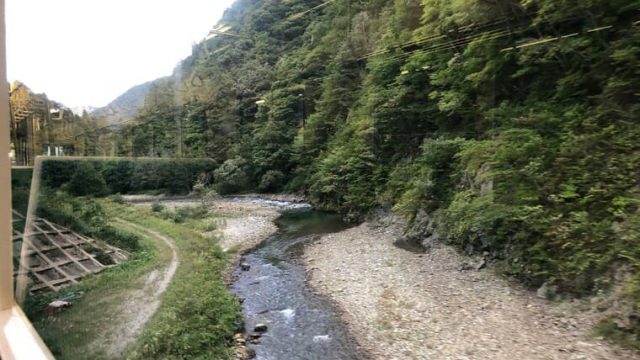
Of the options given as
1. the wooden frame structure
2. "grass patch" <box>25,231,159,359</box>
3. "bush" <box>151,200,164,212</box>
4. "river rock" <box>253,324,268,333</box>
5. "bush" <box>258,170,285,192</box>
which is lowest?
"river rock" <box>253,324,268,333</box>

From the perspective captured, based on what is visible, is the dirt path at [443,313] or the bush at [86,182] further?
the bush at [86,182]

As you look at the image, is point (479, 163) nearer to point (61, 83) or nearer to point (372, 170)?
point (372, 170)

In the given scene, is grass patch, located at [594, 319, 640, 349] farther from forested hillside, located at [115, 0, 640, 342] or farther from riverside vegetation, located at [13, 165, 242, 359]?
riverside vegetation, located at [13, 165, 242, 359]

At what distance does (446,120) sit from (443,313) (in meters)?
0.83

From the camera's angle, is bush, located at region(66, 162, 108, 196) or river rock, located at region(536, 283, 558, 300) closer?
river rock, located at region(536, 283, 558, 300)

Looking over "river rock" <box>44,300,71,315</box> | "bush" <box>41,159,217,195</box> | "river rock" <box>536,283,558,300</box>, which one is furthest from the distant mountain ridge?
"river rock" <box>536,283,558,300</box>

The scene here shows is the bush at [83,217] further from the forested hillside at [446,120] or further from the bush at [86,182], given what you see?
the forested hillside at [446,120]

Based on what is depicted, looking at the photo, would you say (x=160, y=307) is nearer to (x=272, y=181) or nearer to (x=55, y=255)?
(x=55, y=255)

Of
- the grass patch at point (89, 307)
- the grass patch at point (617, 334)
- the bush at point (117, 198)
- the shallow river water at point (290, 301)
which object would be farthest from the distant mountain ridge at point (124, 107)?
the grass patch at point (617, 334)

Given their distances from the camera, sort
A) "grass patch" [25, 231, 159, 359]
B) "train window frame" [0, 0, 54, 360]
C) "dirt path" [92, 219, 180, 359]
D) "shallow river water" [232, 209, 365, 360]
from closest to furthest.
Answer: "train window frame" [0, 0, 54, 360]
"grass patch" [25, 231, 159, 359]
"dirt path" [92, 219, 180, 359]
"shallow river water" [232, 209, 365, 360]

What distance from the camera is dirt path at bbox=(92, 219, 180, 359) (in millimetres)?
1764

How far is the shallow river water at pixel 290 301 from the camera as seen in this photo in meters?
2.16

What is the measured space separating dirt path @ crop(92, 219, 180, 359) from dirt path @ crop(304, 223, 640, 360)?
3.44 ft

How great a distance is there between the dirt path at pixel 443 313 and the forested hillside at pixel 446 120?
0.33ft
